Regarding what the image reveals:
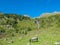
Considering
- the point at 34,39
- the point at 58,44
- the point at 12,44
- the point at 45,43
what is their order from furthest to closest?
the point at 12,44, the point at 34,39, the point at 45,43, the point at 58,44

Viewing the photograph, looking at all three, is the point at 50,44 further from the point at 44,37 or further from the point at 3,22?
the point at 3,22

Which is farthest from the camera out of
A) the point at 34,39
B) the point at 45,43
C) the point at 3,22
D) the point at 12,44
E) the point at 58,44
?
the point at 3,22

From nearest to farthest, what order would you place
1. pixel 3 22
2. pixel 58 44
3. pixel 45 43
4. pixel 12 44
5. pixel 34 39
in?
pixel 58 44 → pixel 45 43 → pixel 34 39 → pixel 12 44 → pixel 3 22

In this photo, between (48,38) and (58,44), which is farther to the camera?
(48,38)

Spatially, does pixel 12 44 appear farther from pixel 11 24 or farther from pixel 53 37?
pixel 11 24

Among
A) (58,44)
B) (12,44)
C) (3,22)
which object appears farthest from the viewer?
(3,22)

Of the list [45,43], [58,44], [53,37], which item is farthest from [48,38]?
[58,44]

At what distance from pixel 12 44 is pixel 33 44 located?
32.4 feet

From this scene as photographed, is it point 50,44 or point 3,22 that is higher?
point 3,22

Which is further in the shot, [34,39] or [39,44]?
[34,39]

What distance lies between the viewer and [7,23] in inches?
5453

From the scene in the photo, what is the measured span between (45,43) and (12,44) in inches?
505

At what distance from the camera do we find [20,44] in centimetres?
5400

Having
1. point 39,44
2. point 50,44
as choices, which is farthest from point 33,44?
point 50,44
